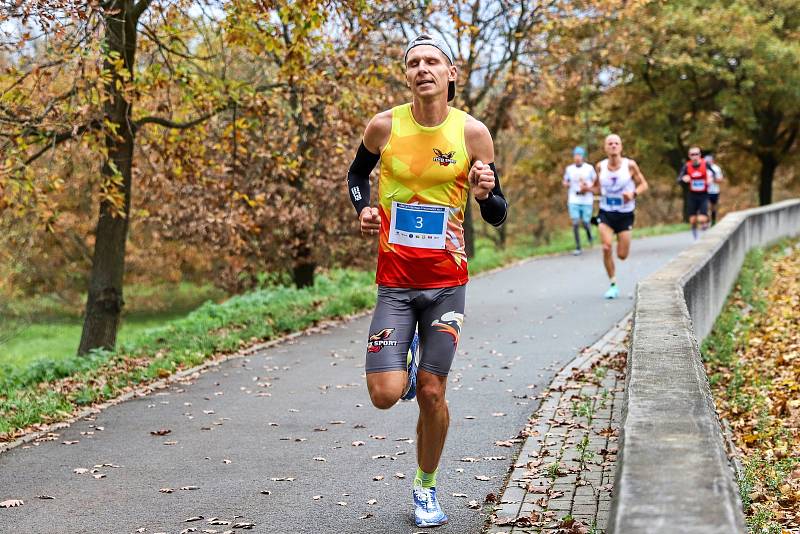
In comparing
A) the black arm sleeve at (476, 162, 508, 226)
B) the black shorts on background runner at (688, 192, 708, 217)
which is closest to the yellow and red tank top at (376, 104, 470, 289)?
the black arm sleeve at (476, 162, 508, 226)

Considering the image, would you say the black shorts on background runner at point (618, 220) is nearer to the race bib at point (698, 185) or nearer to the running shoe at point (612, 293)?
the running shoe at point (612, 293)

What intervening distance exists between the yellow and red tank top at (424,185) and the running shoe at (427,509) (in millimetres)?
1028

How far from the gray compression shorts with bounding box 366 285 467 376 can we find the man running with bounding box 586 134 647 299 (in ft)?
29.5

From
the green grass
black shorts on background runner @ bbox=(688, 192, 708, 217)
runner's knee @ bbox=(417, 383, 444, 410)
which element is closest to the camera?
runner's knee @ bbox=(417, 383, 444, 410)

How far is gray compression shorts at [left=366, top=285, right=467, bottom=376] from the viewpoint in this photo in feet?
16.3

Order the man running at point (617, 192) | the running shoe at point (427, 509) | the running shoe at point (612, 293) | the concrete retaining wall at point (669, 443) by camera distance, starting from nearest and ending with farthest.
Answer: the concrete retaining wall at point (669, 443) < the running shoe at point (427, 509) < the man running at point (617, 192) < the running shoe at point (612, 293)

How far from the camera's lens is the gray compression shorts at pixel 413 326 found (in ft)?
16.3

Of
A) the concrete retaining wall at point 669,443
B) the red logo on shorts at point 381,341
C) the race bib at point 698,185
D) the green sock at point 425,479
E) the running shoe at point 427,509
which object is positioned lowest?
the running shoe at point 427,509

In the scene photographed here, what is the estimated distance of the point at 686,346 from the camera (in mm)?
5762

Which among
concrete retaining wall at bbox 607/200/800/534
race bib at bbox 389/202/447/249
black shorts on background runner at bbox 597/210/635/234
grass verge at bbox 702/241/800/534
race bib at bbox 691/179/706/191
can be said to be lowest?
grass verge at bbox 702/241/800/534

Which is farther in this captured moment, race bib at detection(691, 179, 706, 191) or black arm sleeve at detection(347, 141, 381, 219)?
race bib at detection(691, 179, 706, 191)

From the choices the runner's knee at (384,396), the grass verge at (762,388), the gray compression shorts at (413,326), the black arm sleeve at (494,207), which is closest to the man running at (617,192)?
the grass verge at (762,388)

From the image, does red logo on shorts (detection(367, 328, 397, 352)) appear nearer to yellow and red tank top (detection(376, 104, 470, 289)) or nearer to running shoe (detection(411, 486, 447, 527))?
yellow and red tank top (detection(376, 104, 470, 289))

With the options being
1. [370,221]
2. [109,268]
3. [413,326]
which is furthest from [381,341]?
[109,268]
